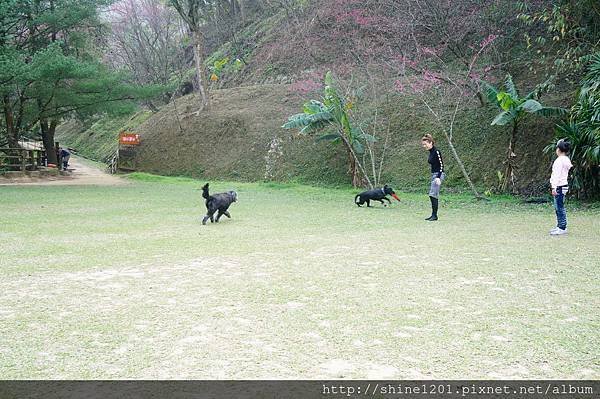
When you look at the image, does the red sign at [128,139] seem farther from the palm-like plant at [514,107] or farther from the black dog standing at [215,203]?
the palm-like plant at [514,107]

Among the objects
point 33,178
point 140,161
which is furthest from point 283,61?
point 33,178

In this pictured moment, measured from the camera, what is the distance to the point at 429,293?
486 cm

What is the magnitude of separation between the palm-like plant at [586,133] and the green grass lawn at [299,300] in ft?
9.96

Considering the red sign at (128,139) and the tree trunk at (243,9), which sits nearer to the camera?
the red sign at (128,139)

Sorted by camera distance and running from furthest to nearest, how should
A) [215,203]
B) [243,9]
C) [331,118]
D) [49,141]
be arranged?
[243,9]
[49,141]
[331,118]
[215,203]

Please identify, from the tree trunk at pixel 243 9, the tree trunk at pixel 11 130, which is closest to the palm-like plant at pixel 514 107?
the tree trunk at pixel 11 130

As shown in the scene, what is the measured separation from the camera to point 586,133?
12.1m

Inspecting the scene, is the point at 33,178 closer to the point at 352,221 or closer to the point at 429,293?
the point at 352,221

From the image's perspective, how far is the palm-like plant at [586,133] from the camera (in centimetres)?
1202

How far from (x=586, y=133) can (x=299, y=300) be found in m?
10.3

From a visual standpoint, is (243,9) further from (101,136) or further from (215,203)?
(215,203)

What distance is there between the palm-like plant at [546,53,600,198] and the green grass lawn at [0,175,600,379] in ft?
9.96

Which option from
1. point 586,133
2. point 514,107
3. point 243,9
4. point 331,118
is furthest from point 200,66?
point 586,133

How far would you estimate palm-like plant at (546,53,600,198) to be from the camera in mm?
12023
